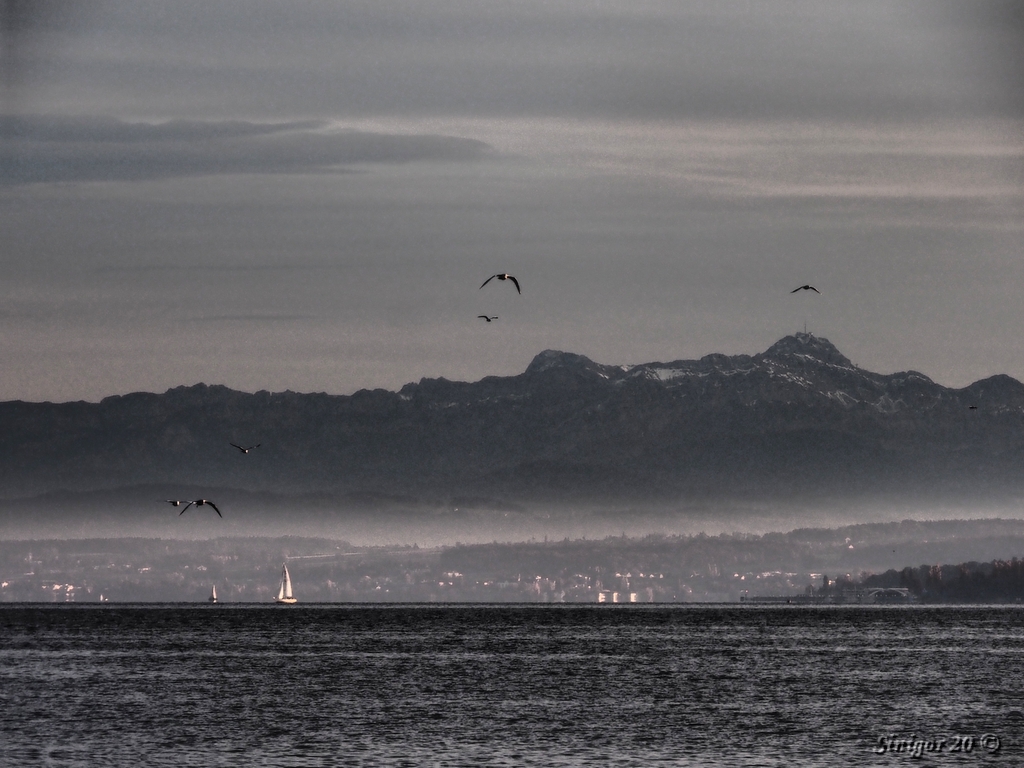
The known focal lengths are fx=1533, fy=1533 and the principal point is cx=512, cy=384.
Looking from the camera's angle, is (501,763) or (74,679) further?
(74,679)

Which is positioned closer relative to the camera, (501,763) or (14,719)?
(501,763)

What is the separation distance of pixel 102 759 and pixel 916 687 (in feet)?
301

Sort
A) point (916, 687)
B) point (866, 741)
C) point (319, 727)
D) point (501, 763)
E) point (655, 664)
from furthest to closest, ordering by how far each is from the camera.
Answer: point (655, 664), point (916, 687), point (319, 727), point (866, 741), point (501, 763)

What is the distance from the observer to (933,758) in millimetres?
98062

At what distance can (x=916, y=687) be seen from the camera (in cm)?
15900

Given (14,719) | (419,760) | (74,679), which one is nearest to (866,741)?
(419,760)

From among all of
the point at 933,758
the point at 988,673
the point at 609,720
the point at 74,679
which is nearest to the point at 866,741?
the point at 933,758

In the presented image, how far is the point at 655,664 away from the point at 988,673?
4169 centimetres

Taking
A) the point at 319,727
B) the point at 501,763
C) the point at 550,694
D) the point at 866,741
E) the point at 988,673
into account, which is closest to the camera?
the point at 501,763

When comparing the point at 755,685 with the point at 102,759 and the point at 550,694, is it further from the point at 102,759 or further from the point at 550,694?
the point at 102,759

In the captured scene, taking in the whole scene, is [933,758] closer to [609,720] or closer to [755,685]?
[609,720]
